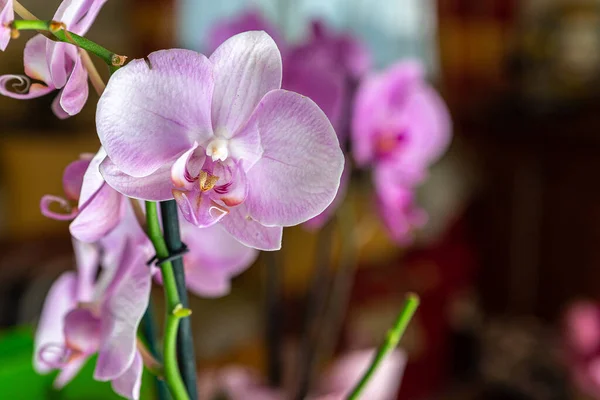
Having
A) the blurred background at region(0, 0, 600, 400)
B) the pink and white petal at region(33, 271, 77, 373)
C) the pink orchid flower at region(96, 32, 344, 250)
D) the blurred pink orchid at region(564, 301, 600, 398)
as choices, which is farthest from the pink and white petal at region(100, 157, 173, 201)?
the blurred background at region(0, 0, 600, 400)

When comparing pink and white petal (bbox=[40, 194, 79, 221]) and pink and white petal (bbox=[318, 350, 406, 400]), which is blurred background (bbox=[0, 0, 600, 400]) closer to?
pink and white petal (bbox=[318, 350, 406, 400])

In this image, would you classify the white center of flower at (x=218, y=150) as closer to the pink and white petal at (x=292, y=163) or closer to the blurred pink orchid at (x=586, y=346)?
the pink and white petal at (x=292, y=163)

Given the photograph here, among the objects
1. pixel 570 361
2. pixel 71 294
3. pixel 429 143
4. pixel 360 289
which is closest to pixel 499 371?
pixel 360 289

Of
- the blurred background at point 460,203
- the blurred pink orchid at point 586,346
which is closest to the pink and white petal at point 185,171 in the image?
the blurred pink orchid at point 586,346

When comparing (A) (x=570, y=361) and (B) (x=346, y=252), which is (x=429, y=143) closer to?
(B) (x=346, y=252)

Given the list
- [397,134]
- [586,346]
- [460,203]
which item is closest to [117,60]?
[397,134]
